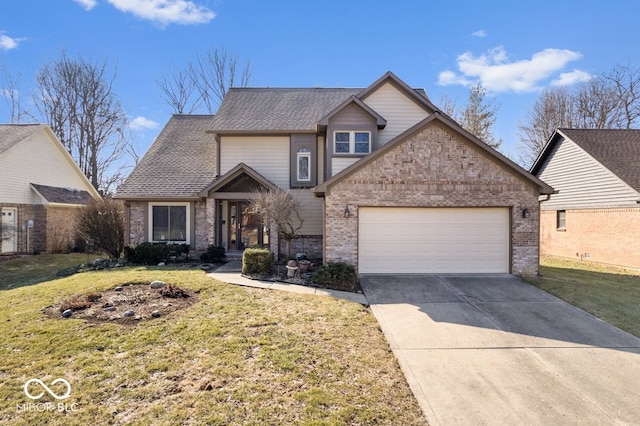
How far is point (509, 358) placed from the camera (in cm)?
478

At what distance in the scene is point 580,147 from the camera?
14.8 metres

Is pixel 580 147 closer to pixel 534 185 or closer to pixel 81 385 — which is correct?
pixel 534 185

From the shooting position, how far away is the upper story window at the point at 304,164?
13773 millimetres

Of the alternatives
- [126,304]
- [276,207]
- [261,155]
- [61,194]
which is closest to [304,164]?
[261,155]

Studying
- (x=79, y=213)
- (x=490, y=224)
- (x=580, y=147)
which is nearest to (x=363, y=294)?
(x=490, y=224)

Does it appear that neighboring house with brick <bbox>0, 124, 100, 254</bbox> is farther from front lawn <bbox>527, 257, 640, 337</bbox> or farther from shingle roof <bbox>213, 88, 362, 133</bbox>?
front lawn <bbox>527, 257, 640, 337</bbox>

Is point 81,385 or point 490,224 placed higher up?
point 490,224

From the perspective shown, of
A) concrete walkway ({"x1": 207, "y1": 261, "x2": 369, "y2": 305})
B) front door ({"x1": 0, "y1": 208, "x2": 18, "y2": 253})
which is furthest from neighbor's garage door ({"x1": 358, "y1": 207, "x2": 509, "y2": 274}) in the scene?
front door ({"x1": 0, "y1": 208, "x2": 18, "y2": 253})

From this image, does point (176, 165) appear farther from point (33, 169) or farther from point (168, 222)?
point (33, 169)

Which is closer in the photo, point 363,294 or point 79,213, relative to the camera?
point 363,294

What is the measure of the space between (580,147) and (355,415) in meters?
17.4

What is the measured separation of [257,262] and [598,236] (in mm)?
15218

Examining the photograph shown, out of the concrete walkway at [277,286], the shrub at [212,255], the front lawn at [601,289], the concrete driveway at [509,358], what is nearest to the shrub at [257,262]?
the concrete walkway at [277,286]

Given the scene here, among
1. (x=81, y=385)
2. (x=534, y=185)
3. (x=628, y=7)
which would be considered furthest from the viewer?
(x=628, y=7)
